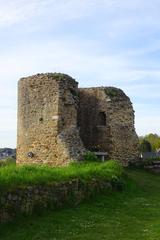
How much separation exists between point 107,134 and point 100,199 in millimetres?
9983

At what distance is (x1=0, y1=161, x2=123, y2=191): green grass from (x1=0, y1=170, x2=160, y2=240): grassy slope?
2.68 ft

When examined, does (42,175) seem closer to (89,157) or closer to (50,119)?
(89,157)

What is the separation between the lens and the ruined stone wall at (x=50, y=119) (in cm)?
2338

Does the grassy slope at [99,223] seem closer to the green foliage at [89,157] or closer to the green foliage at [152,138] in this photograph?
→ the green foliage at [89,157]

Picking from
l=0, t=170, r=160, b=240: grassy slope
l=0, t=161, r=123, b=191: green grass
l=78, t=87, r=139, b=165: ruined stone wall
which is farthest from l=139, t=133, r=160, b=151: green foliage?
l=0, t=170, r=160, b=240: grassy slope

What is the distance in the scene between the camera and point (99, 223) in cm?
1337

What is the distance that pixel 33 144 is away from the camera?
24750 millimetres

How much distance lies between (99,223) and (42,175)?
2236 mm

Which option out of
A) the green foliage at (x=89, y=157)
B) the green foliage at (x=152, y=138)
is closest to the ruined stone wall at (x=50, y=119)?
the green foliage at (x=89, y=157)

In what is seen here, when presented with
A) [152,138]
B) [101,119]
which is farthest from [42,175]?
[152,138]

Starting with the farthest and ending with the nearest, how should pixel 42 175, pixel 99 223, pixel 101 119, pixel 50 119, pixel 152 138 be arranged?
1. pixel 152 138
2. pixel 101 119
3. pixel 50 119
4. pixel 42 175
5. pixel 99 223

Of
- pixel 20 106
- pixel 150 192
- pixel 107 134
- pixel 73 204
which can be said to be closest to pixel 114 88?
pixel 107 134

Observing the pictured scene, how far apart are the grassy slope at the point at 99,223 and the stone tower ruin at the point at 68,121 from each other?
625cm

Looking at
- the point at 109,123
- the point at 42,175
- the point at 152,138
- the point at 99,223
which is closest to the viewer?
the point at 99,223
